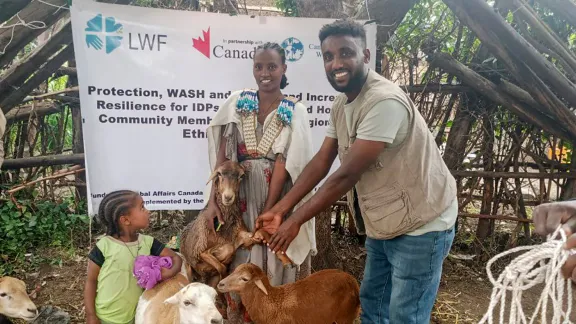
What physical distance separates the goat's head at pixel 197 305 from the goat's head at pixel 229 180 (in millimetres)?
579

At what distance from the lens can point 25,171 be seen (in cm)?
534

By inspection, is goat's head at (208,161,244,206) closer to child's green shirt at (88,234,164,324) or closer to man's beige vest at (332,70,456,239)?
child's green shirt at (88,234,164,324)

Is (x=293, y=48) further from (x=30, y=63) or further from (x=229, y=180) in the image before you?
(x=30, y=63)

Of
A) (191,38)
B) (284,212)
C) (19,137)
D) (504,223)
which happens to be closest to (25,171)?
(19,137)

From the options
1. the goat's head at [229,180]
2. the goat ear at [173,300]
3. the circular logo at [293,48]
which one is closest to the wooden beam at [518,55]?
the circular logo at [293,48]

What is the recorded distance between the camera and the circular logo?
12.4 feet

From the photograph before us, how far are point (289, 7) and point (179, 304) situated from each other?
2.91 m

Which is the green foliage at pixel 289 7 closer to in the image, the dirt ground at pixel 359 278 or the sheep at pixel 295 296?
the sheep at pixel 295 296

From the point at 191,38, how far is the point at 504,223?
4450 mm

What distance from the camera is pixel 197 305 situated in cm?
231

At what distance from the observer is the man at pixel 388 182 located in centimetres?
228

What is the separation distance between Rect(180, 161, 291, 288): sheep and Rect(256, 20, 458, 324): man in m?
0.33

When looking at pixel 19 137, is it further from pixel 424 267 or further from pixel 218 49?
pixel 424 267

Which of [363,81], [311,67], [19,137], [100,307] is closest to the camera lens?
[363,81]
